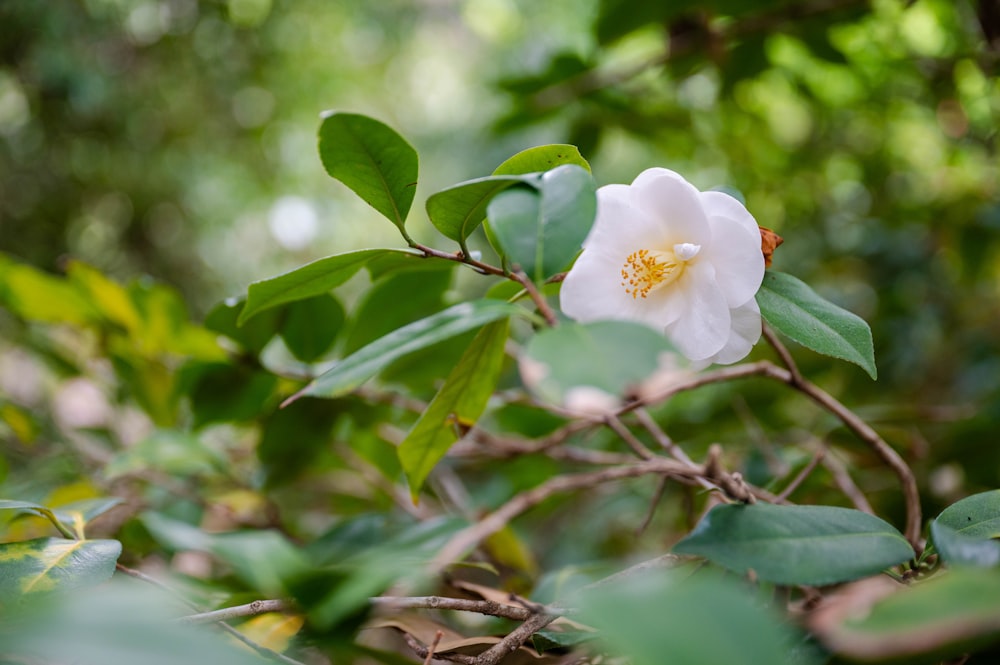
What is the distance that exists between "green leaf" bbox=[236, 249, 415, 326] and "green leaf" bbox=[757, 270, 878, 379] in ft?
0.61

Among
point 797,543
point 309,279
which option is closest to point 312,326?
point 309,279

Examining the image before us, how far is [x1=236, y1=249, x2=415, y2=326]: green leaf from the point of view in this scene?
13.7 inches

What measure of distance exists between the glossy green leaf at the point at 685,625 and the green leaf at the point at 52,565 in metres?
0.25

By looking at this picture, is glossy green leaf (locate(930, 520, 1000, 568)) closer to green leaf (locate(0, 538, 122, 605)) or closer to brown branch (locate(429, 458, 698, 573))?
brown branch (locate(429, 458, 698, 573))

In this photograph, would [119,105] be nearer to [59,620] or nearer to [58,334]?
[58,334]

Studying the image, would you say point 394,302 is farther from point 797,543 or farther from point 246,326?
point 797,543

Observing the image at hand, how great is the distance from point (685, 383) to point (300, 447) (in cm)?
36

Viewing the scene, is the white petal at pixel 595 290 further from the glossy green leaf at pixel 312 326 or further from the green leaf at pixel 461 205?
the glossy green leaf at pixel 312 326

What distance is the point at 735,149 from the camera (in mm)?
1103

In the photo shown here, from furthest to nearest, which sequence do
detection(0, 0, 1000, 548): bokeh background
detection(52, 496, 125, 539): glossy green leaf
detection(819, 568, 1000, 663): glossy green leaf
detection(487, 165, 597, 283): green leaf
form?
detection(0, 0, 1000, 548): bokeh background → detection(52, 496, 125, 539): glossy green leaf → detection(487, 165, 597, 283): green leaf → detection(819, 568, 1000, 663): glossy green leaf

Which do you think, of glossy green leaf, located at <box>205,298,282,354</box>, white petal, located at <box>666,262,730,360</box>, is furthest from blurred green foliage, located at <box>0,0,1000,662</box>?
white petal, located at <box>666,262,730,360</box>

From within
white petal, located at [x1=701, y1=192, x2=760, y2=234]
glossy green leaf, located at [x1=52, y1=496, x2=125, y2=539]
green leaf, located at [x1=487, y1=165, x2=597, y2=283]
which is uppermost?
green leaf, located at [x1=487, y1=165, x2=597, y2=283]

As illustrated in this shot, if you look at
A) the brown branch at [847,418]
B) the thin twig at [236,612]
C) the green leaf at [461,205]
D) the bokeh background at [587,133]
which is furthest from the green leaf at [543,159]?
the bokeh background at [587,133]

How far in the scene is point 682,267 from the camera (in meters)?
0.37
